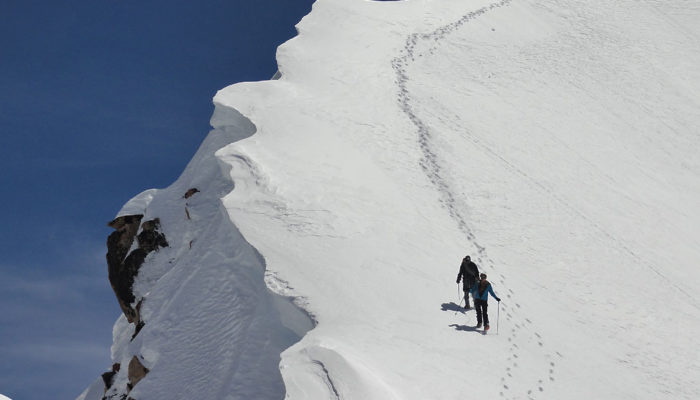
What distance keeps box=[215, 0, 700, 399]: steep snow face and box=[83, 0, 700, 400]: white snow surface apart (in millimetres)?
73

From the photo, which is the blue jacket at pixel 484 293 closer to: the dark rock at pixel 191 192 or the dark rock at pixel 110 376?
the dark rock at pixel 191 192

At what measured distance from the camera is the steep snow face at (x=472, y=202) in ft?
42.2

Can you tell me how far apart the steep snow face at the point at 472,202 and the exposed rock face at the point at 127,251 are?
4314mm

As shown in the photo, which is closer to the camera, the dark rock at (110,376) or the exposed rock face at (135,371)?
the exposed rock face at (135,371)

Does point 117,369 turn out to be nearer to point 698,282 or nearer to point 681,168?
point 698,282

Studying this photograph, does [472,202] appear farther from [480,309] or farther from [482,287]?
[480,309]

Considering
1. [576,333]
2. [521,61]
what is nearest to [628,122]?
[521,61]

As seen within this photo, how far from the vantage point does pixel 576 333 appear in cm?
1550

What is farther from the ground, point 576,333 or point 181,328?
point 181,328

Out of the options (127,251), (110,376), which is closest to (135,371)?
(110,376)

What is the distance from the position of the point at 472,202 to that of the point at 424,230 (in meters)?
3.55

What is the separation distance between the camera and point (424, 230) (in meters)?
17.2

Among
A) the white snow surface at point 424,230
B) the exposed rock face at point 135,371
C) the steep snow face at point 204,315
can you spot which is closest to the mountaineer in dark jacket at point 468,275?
the white snow surface at point 424,230

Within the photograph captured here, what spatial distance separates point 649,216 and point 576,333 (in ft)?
31.5
